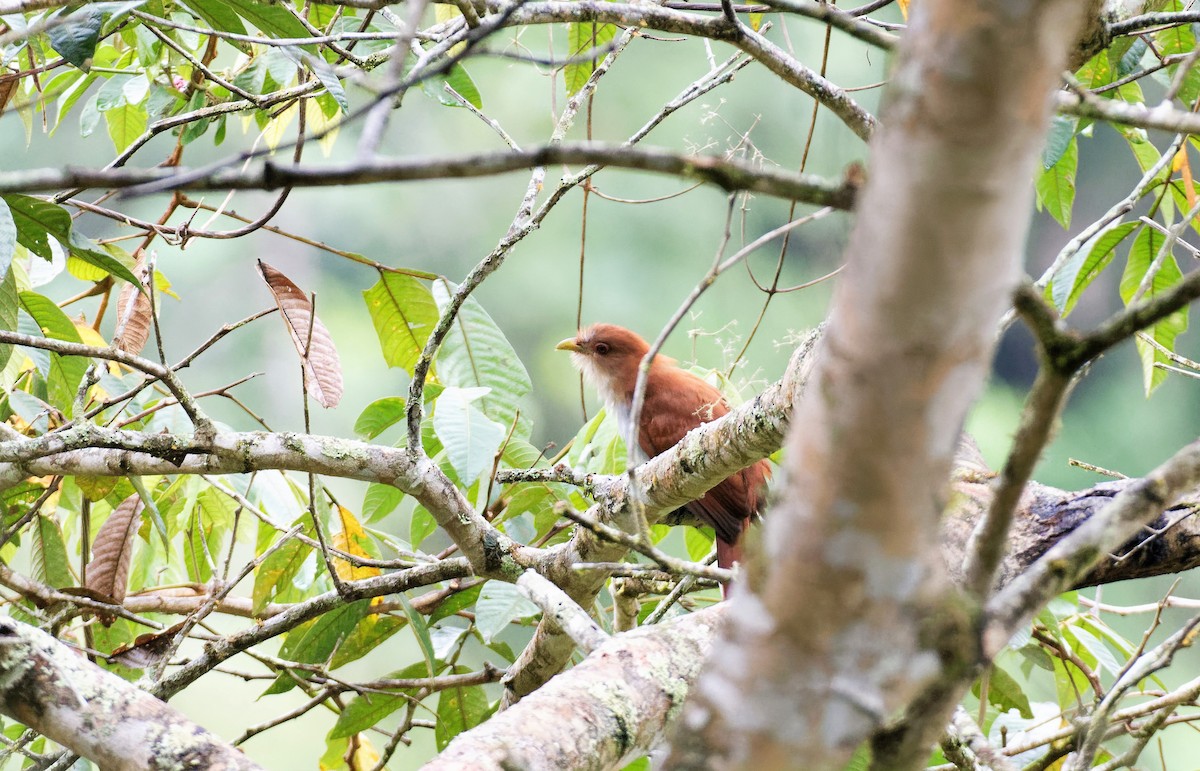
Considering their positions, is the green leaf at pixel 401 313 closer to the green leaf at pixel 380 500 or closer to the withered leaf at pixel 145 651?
the green leaf at pixel 380 500

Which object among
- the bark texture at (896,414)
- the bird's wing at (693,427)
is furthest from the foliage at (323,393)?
the bark texture at (896,414)

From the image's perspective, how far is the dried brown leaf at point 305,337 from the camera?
185cm

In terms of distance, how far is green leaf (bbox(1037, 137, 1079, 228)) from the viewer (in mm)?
2397

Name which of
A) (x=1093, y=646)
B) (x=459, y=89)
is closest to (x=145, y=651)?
(x=459, y=89)

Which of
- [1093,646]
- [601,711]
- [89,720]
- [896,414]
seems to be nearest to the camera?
[896,414]

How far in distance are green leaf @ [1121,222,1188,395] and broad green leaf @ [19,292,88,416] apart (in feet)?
7.55

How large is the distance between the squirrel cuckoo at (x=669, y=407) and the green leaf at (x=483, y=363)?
0.62 meters

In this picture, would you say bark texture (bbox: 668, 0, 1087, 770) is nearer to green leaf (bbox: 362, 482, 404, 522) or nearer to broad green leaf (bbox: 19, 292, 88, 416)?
green leaf (bbox: 362, 482, 404, 522)

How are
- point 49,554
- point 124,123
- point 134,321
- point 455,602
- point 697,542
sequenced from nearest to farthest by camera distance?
point 134,321, point 455,602, point 49,554, point 124,123, point 697,542

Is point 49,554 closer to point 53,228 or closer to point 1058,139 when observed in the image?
point 53,228

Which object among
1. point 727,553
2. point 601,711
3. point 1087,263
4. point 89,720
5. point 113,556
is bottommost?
point 89,720

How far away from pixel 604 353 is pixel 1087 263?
2120mm

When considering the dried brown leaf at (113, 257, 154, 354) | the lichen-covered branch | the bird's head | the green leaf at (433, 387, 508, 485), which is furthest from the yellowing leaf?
the bird's head

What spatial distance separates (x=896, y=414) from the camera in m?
0.49
